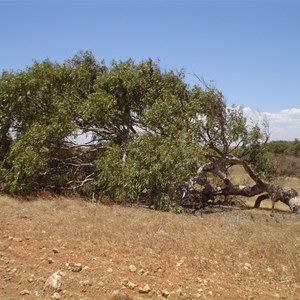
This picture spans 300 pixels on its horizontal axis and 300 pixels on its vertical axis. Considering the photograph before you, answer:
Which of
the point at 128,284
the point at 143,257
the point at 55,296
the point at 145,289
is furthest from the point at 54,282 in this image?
the point at 143,257

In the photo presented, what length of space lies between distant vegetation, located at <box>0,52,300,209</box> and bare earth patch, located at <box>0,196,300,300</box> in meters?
2.60

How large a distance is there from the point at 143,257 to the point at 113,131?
28.3 feet

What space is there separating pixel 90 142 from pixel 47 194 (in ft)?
9.96

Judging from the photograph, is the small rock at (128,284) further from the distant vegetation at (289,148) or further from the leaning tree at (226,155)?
the distant vegetation at (289,148)

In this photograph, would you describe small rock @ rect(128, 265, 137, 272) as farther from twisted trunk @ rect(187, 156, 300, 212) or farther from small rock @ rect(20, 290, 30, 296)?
twisted trunk @ rect(187, 156, 300, 212)

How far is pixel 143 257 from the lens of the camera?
618 cm

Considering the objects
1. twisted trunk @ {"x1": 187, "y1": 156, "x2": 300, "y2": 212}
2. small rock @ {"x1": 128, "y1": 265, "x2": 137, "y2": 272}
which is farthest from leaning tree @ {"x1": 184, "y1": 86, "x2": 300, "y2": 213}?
A: small rock @ {"x1": 128, "y1": 265, "x2": 137, "y2": 272}

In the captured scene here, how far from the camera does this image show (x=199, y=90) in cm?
1359

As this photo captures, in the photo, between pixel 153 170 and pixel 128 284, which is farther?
pixel 153 170

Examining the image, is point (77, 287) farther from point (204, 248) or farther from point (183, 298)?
point (204, 248)

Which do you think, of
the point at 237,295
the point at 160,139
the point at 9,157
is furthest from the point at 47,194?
the point at 237,295

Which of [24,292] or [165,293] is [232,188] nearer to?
[165,293]

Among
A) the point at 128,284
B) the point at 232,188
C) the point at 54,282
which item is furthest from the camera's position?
the point at 232,188

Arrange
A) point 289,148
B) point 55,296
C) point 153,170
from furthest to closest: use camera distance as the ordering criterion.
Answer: point 289,148, point 153,170, point 55,296
